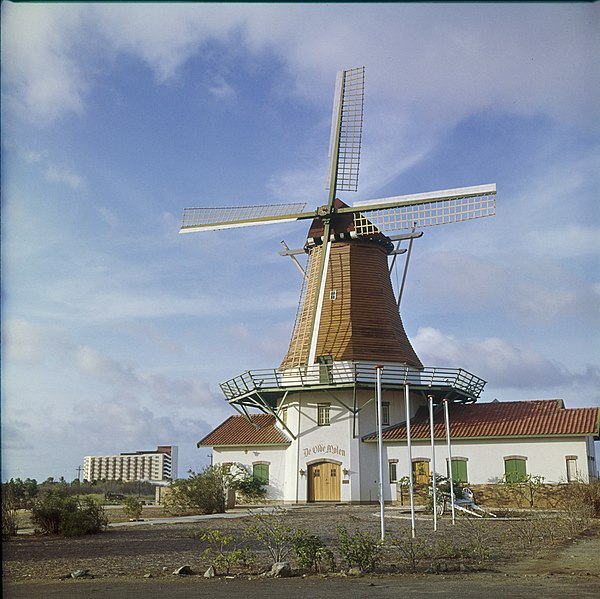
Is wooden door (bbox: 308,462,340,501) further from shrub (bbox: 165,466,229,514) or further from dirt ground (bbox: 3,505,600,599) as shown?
dirt ground (bbox: 3,505,600,599)

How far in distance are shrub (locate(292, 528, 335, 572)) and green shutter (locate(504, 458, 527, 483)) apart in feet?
57.3

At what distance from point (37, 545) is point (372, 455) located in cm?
1609

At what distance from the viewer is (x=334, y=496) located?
88.7 feet

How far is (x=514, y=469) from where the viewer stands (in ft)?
82.7

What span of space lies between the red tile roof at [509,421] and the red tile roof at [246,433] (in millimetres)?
4283

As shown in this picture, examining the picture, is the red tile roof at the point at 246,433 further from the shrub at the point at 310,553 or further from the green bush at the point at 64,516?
the shrub at the point at 310,553

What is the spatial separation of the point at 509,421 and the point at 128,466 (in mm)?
51246

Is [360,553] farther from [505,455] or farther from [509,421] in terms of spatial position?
[509,421]

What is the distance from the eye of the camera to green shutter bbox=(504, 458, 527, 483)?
25.0 meters

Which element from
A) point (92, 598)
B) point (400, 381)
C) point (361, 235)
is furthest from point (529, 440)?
point (92, 598)

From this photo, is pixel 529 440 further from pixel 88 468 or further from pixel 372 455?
pixel 88 468

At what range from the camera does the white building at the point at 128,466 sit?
212 feet

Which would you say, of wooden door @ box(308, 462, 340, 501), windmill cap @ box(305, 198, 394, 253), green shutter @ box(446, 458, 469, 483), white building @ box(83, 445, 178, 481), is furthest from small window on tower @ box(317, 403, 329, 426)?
white building @ box(83, 445, 178, 481)

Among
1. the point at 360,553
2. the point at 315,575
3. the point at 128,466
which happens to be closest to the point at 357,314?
the point at 360,553
